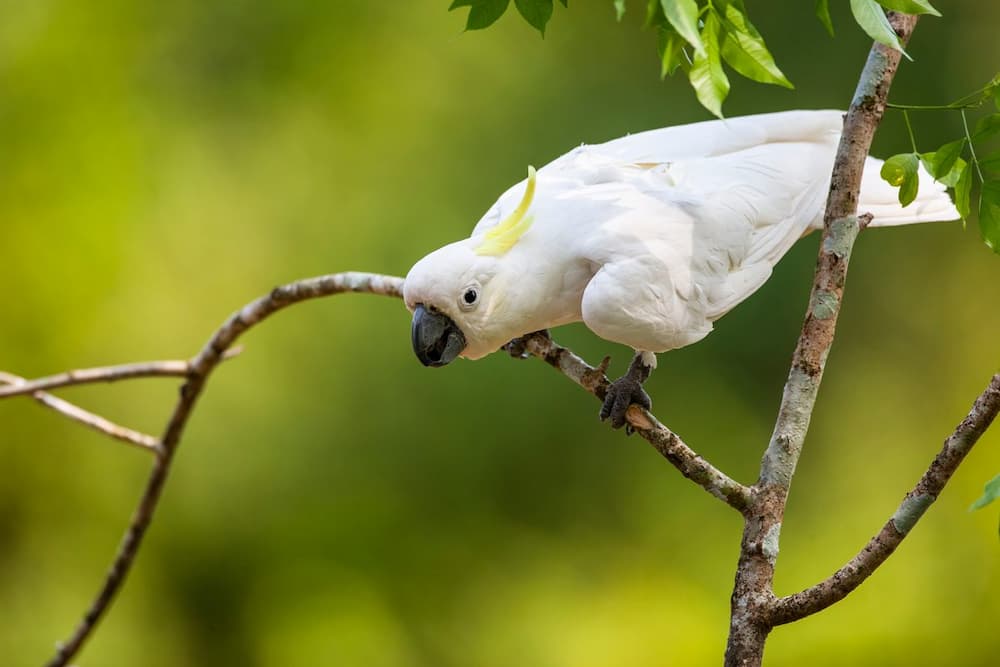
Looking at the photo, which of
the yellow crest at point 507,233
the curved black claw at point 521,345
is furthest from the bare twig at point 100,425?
the yellow crest at point 507,233

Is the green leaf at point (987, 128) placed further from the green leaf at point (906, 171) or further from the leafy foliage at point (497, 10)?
the leafy foliage at point (497, 10)

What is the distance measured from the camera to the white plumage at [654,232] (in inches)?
54.4

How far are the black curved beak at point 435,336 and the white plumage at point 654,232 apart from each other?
0.04 ft

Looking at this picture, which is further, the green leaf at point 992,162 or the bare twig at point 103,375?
the bare twig at point 103,375

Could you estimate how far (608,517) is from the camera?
3602 millimetres

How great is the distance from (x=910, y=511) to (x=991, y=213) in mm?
350

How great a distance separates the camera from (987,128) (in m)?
1.08

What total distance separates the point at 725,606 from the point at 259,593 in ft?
5.49

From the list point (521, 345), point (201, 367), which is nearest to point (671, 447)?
point (521, 345)

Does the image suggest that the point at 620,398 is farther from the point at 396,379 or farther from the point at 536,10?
the point at 396,379

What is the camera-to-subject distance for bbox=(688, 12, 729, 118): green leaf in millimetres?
907

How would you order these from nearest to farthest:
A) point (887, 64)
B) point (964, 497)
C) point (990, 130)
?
point (990, 130), point (887, 64), point (964, 497)

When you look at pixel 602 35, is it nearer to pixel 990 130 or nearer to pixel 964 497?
pixel 964 497

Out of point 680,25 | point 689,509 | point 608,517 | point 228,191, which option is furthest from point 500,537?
point 680,25
